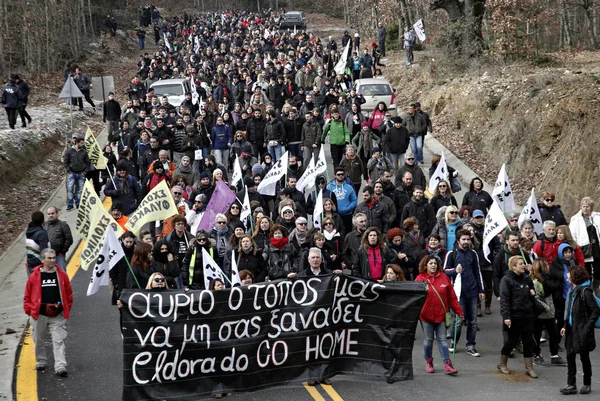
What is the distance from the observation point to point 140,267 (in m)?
12.0

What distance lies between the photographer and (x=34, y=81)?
40.9 meters

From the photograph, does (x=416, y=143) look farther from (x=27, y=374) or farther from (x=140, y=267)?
(x=27, y=374)

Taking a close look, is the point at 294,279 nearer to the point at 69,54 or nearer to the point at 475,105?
the point at 475,105

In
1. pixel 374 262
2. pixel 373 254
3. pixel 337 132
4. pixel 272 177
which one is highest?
pixel 337 132

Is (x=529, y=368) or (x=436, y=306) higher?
(x=436, y=306)

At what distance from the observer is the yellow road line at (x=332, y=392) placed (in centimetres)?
1045

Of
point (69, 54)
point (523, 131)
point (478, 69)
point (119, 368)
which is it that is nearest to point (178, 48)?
point (69, 54)

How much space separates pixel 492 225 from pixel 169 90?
21.0 meters

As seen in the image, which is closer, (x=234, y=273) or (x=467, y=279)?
(x=234, y=273)

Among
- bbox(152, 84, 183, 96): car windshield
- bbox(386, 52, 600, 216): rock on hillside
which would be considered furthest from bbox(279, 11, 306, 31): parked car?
bbox(386, 52, 600, 216): rock on hillside

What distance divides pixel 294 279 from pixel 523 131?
14.1 meters

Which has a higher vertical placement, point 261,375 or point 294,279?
point 294,279

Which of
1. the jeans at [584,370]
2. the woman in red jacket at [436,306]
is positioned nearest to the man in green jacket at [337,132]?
the woman in red jacket at [436,306]

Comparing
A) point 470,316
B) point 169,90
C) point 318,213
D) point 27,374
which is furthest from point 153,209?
point 169,90
